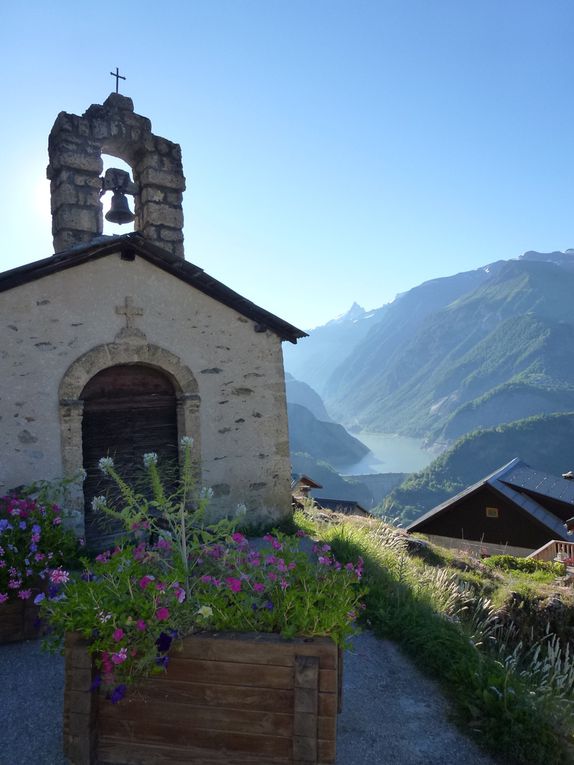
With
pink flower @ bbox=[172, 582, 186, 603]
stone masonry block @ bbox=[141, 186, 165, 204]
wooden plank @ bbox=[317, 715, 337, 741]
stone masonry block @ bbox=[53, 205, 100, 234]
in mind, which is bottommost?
wooden plank @ bbox=[317, 715, 337, 741]

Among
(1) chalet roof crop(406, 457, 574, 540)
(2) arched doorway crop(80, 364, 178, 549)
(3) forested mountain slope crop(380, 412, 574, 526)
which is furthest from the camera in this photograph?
(3) forested mountain slope crop(380, 412, 574, 526)

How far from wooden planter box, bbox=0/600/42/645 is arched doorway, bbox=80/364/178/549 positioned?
217cm

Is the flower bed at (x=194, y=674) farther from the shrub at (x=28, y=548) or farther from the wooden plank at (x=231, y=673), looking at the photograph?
the shrub at (x=28, y=548)

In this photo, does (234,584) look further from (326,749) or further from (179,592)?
(326,749)

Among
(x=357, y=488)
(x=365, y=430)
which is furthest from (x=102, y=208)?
(x=365, y=430)

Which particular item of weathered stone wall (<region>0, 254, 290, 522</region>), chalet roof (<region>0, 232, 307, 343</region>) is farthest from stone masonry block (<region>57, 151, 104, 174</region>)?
weathered stone wall (<region>0, 254, 290, 522</region>)

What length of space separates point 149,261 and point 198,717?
5.34m

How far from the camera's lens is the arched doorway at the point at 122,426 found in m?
6.29

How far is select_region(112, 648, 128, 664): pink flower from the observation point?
2289mm

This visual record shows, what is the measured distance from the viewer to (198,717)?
2.45 meters

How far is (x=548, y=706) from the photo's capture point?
343 cm

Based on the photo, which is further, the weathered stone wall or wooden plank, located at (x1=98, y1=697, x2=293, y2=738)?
the weathered stone wall

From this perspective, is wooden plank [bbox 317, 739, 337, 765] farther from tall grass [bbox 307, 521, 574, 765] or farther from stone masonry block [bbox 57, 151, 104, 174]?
stone masonry block [bbox 57, 151, 104, 174]

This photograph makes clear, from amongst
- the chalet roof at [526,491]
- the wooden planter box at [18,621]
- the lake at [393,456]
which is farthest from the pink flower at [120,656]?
the lake at [393,456]
